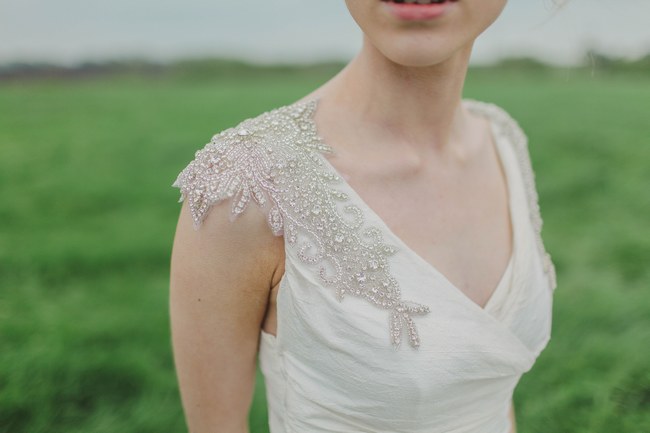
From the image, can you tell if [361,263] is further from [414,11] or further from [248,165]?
[414,11]

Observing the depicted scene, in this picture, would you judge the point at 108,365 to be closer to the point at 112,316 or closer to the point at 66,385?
the point at 66,385

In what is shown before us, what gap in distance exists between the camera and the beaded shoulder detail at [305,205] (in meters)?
1.35

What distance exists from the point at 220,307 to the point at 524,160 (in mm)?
1116

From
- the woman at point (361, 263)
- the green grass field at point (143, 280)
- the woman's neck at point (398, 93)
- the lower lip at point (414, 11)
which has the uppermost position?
the lower lip at point (414, 11)

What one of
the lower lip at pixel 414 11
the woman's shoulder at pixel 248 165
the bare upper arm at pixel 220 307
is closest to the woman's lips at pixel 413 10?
the lower lip at pixel 414 11

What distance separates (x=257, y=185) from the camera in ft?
4.44

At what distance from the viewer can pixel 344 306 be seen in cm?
136

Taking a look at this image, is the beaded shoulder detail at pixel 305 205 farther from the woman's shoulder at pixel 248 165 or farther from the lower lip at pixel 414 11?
the lower lip at pixel 414 11

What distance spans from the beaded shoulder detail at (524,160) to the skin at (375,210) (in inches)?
8.8

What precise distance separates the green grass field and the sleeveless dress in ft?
3.15

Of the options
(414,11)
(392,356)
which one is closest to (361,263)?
(392,356)

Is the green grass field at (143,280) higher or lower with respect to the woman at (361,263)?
lower

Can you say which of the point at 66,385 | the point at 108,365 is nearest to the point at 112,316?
the point at 108,365

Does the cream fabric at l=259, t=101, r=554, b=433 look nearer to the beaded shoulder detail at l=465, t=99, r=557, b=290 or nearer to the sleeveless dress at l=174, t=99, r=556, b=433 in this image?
the sleeveless dress at l=174, t=99, r=556, b=433
